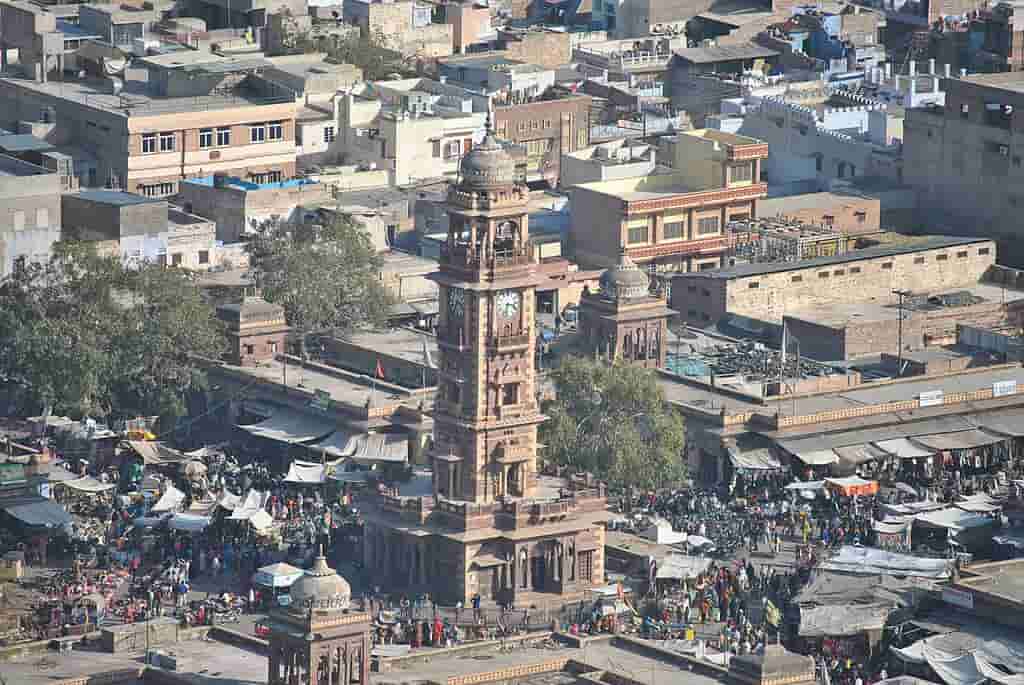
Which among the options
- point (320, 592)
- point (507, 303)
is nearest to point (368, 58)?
point (507, 303)

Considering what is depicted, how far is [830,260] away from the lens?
500 ft

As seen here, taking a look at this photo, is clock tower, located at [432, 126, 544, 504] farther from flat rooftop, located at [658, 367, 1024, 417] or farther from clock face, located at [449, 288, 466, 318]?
flat rooftop, located at [658, 367, 1024, 417]

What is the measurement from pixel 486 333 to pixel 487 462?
3560 mm

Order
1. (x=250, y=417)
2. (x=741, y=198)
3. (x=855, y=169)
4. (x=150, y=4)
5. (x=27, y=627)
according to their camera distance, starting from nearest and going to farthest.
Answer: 1. (x=27, y=627)
2. (x=250, y=417)
3. (x=741, y=198)
4. (x=855, y=169)
5. (x=150, y=4)

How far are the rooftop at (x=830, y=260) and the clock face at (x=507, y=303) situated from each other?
29.1m

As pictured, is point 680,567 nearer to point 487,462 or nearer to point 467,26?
point 487,462

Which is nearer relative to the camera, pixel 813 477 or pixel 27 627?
pixel 27 627

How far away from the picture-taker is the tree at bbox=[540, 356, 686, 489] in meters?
128

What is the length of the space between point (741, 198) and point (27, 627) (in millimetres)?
49451

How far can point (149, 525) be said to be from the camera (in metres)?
125

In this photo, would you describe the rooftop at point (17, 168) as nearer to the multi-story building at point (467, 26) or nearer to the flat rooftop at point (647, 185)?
the flat rooftop at point (647, 185)

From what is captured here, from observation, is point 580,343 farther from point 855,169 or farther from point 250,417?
point 855,169

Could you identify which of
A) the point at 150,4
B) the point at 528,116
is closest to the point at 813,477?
the point at 528,116

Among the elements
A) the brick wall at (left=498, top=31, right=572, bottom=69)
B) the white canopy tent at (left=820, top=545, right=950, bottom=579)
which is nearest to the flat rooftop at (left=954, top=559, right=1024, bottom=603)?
the white canopy tent at (left=820, top=545, right=950, bottom=579)
